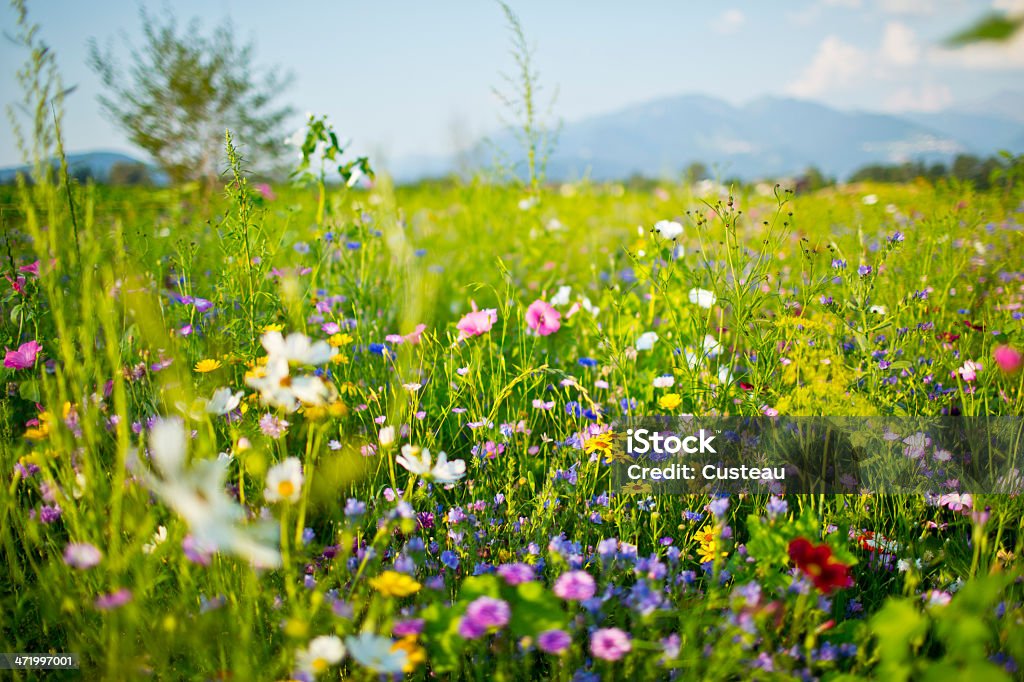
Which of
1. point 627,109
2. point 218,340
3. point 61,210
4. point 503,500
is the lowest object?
point 503,500

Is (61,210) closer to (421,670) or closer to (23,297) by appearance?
(23,297)

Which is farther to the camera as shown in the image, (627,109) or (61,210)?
(627,109)

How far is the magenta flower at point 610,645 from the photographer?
89 cm

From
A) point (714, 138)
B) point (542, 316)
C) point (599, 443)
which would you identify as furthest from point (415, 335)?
point (714, 138)

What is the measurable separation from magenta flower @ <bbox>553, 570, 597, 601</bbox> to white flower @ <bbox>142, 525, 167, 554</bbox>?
2.36 feet

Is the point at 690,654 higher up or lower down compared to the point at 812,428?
lower down

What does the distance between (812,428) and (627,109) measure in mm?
187102

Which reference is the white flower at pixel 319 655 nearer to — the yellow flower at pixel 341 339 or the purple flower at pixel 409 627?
the purple flower at pixel 409 627

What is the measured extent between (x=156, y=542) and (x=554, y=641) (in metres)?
0.80

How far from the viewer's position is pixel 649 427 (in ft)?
5.76

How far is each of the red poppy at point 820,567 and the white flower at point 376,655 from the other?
2.15 feet

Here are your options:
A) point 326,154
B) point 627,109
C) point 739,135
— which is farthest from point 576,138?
point 326,154

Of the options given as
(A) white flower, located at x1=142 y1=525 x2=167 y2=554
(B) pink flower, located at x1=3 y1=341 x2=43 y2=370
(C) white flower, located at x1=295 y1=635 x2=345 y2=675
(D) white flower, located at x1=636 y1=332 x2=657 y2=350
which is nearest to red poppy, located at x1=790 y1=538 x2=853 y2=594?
(C) white flower, located at x1=295 y1=635 x2=345 y2=675

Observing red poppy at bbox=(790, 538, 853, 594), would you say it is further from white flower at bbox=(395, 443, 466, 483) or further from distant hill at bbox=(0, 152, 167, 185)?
distant hill at bbox=(0, 152, 167, 185)
